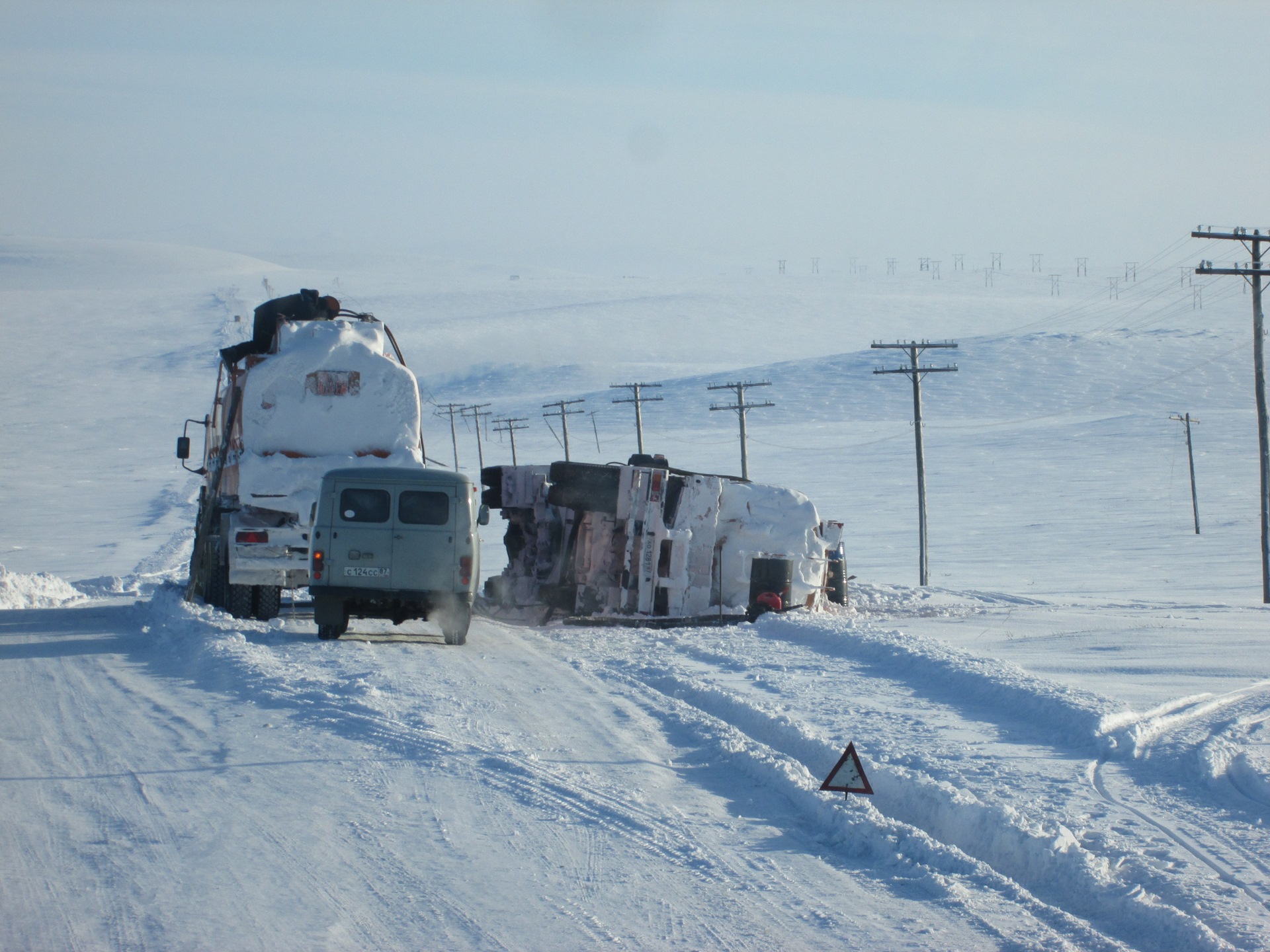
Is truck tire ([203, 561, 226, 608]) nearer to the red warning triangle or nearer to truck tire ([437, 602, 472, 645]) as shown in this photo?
truck tire ([437, 602, 472, 645])

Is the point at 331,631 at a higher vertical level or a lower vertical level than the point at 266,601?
lower

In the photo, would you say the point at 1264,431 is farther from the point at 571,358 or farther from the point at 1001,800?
the point at 571,358

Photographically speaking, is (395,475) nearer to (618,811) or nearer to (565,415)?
(618,811)

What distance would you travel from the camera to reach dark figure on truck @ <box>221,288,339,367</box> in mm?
16250

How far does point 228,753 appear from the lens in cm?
849

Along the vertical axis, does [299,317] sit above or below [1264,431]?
above

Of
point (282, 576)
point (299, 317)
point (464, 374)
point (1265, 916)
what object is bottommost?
point (1265, 916)

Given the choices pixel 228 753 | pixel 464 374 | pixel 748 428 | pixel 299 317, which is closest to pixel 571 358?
pixel 464 374

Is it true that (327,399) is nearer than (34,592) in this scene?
Yes

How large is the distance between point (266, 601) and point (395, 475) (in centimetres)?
304

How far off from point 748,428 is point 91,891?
8064 centimetres

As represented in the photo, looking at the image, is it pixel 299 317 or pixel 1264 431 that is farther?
pixel 1264 431

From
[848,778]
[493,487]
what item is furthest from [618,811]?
[493,487]

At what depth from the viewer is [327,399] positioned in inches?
611
